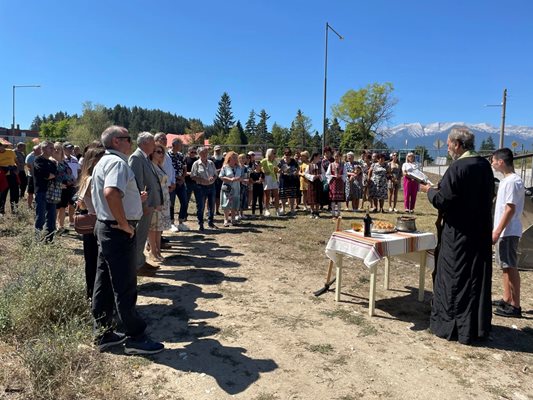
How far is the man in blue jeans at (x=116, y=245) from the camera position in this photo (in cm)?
333

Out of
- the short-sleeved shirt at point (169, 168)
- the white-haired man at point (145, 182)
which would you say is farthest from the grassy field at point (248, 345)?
the short-sleeved shirt at point (169, 168)

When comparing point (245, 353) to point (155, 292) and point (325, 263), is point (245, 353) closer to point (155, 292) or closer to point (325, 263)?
point (155, 292)

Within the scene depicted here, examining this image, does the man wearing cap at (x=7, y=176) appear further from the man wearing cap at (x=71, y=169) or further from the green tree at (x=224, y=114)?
the green tree at (x=224, y=114)

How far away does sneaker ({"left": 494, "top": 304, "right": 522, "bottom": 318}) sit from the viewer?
481cm

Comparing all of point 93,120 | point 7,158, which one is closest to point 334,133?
point 93,120

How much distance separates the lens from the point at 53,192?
Result: 7.08 metres

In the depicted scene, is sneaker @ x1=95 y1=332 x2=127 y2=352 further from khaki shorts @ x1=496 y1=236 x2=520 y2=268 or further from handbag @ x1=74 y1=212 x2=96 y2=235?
khaki shorts @ x1=496 y1=236 x2=520 y2=268

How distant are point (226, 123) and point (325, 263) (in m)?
113

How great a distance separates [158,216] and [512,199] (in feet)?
15.0

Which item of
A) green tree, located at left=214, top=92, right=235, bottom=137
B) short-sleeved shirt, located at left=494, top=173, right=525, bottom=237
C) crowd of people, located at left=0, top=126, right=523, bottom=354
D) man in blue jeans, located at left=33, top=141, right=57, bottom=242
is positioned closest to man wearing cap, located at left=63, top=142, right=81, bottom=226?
man in blue jeans, located at left=33, top=141, right=57, bottom=242

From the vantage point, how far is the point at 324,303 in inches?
199

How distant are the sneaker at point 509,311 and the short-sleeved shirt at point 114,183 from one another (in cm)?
411

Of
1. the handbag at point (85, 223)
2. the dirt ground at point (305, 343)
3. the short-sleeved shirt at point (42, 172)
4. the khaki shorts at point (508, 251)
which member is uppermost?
the short-sleeved shirt at point (42, 172)

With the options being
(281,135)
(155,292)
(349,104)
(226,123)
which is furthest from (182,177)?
(226,123)
